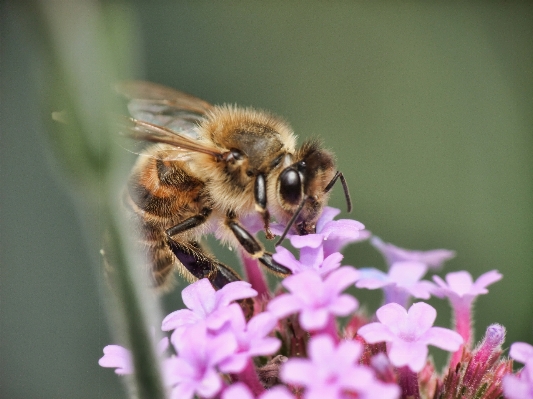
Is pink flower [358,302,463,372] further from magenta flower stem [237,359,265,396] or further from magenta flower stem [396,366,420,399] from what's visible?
magenta flower stem [237,359,265,396]

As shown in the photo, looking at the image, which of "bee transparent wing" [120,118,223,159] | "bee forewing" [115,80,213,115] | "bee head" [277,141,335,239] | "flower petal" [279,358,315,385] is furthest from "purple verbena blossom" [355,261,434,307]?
"bee forewing" [115,80,213,115]

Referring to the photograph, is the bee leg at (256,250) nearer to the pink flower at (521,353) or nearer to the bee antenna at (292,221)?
the bee antenna at (292,221)

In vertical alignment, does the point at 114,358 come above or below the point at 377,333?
below

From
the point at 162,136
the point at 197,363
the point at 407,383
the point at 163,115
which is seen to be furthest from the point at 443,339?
the point at 163,115

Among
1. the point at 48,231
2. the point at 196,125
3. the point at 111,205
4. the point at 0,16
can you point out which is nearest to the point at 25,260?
the point at 48,231

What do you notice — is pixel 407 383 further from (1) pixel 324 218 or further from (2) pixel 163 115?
(2) pixel 163 115
